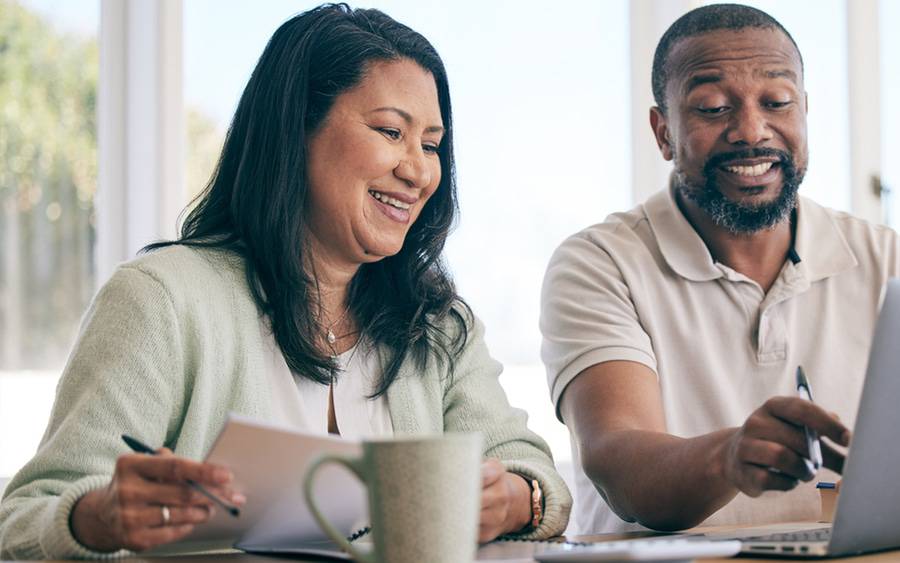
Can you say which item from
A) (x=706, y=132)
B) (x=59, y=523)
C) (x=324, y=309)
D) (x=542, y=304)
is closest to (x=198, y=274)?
(x=324, y=309)

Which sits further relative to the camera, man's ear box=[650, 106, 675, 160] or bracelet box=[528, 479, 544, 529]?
man's ear box=[650, 106, 675, 160]

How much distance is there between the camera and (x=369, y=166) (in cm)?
164

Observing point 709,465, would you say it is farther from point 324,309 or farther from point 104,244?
point 104,244

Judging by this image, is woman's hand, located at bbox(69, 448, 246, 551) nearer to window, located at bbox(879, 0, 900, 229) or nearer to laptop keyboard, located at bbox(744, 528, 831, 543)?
laptop keyboard, located at bbox(744, 528, 831, 543)

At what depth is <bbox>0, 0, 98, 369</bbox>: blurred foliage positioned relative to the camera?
291 centimetres

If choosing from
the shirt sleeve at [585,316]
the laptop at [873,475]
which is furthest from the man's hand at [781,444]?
the shirt sleeve at [585,316]

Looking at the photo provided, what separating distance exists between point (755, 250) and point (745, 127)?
216 mm

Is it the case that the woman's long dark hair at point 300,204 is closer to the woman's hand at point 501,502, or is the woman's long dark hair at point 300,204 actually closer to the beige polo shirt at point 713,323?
the beige polo shirt at point 713,323

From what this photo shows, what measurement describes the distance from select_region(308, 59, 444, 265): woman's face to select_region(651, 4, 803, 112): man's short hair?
0.58m

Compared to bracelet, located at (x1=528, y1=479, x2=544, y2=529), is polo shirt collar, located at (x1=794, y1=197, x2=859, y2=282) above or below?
above

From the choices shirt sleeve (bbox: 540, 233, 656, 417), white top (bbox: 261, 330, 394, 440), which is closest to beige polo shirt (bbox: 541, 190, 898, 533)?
shirt sleeve (bbox: 540, 233, 656, 417)

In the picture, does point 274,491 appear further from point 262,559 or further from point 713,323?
point 713,323

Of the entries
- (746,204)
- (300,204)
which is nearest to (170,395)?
(300,204)

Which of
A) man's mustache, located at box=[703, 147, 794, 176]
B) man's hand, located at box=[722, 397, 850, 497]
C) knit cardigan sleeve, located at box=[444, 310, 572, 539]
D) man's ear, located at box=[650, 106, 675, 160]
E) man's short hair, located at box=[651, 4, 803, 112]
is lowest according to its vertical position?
knit cardigan sleeve, located at box=[444, 310, 572, 539]
